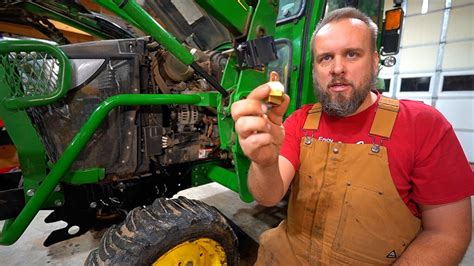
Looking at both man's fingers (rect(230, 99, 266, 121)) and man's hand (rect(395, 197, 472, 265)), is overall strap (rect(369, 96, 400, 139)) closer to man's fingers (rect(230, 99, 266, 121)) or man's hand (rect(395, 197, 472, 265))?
man's hand (rect(395, 197, 472, 265))

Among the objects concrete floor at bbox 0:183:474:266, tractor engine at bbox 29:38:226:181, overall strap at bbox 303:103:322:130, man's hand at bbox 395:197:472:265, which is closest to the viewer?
man's hand at bbox 395:197:472:265

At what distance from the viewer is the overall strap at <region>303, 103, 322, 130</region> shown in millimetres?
1246

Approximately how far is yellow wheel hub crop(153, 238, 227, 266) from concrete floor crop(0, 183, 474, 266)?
3.24 feet

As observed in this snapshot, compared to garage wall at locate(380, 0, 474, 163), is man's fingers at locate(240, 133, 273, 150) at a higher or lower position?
lower

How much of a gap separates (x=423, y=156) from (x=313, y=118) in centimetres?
47

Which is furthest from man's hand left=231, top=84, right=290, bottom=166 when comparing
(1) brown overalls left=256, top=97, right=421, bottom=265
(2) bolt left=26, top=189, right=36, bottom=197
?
(2) bolt left=26, top=189, right=36, bottom=197

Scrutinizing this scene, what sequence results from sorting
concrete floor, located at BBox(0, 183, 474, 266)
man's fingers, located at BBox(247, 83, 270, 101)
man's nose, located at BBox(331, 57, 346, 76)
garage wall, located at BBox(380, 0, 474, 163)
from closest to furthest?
man's fingers, located at BBox(247, 83, 270, 101) < man's nose, located at BBox(331, 57, 346, 76) < concrete floor, located at BBox(0, 183, 474, 266) < garage wall, located at BBox(380, 0, 474, 163)

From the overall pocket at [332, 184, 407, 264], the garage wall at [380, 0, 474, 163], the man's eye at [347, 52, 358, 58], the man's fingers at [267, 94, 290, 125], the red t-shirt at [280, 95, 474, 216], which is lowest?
the overall pocket at [332, 184, 407, 264]

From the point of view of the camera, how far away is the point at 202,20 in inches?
83.6

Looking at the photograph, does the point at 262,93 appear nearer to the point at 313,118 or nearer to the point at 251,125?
the point at 251,125

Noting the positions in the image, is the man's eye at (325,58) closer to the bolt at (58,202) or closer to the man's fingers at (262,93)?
the man's fingers at (262,93)

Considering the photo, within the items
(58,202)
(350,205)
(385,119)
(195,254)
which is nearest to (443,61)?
(385,119)

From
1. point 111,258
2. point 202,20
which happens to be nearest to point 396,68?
point 202,20

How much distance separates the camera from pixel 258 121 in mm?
709
